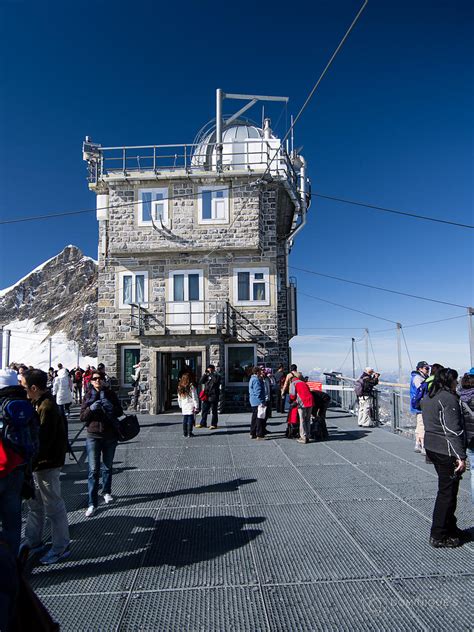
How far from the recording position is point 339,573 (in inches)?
171

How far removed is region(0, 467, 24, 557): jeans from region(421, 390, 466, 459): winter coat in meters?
4.12

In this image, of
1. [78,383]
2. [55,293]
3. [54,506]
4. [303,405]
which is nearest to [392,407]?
[303,405]

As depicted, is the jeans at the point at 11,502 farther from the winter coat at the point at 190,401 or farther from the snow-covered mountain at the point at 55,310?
the snow-covered mountain at the point at 55,310

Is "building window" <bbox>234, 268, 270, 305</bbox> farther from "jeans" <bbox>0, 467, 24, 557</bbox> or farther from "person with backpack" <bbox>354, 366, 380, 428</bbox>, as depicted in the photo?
"jeans" <bbox>0, 467, 24, 557</bbox>

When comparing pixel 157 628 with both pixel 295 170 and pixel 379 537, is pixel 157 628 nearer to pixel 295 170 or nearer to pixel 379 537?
pixel 379 537

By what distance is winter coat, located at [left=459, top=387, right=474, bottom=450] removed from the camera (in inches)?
222

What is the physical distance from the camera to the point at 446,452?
4949 mm

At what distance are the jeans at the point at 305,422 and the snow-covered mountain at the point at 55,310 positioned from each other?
65607mm

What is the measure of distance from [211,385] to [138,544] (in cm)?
759

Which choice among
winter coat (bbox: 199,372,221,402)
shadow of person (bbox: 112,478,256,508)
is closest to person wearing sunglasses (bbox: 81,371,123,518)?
shadow of person (bbox: 112,478,256,508)

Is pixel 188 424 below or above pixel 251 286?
below

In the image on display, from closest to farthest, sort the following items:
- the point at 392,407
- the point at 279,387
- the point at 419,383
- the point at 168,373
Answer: the point at 419,383 < the point at 392,407 < the point at 279,387 < the point at 168,373

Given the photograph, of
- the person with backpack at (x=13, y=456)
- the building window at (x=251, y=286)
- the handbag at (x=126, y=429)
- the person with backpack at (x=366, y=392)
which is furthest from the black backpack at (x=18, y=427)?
the building window at (x=251, y=286)

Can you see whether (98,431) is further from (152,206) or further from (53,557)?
(152,206)
